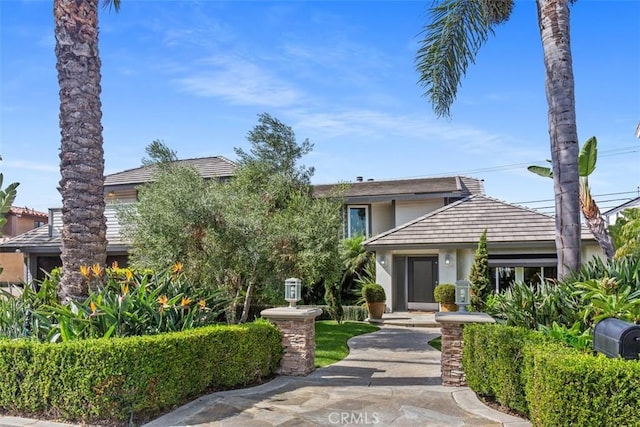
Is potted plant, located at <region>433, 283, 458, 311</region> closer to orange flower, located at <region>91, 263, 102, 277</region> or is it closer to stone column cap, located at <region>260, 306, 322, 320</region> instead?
stone column cap, located at <region>260, 306, 322, 320</region>

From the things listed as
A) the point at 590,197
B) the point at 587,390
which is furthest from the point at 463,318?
the point at 590,197

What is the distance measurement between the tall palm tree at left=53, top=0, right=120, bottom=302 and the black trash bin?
7485 mm

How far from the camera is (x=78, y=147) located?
8.08 metres

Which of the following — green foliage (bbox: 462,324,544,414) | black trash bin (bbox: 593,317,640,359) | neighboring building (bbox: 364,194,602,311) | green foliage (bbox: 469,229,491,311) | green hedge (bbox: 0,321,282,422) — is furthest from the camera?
neighboring building (bbox: 364,194,602,311)

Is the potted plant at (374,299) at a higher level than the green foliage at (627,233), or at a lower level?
lower

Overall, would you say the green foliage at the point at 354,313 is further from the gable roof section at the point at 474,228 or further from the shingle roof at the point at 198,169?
the shingle roof at the point at 198,169

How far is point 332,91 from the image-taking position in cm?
1641

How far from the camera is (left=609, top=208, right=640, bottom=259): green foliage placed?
1374cm

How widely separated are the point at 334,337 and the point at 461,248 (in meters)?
7.69

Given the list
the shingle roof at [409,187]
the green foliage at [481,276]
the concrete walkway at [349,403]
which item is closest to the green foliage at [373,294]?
the green foliage at [481,276]

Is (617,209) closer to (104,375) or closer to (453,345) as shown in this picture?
(453,345)

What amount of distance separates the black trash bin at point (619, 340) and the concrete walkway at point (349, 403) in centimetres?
170

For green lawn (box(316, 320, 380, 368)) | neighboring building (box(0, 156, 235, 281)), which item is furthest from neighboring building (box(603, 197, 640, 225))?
neighboring building (box(0, 156, 235, 281))

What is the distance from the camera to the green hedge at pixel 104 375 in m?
6.11
